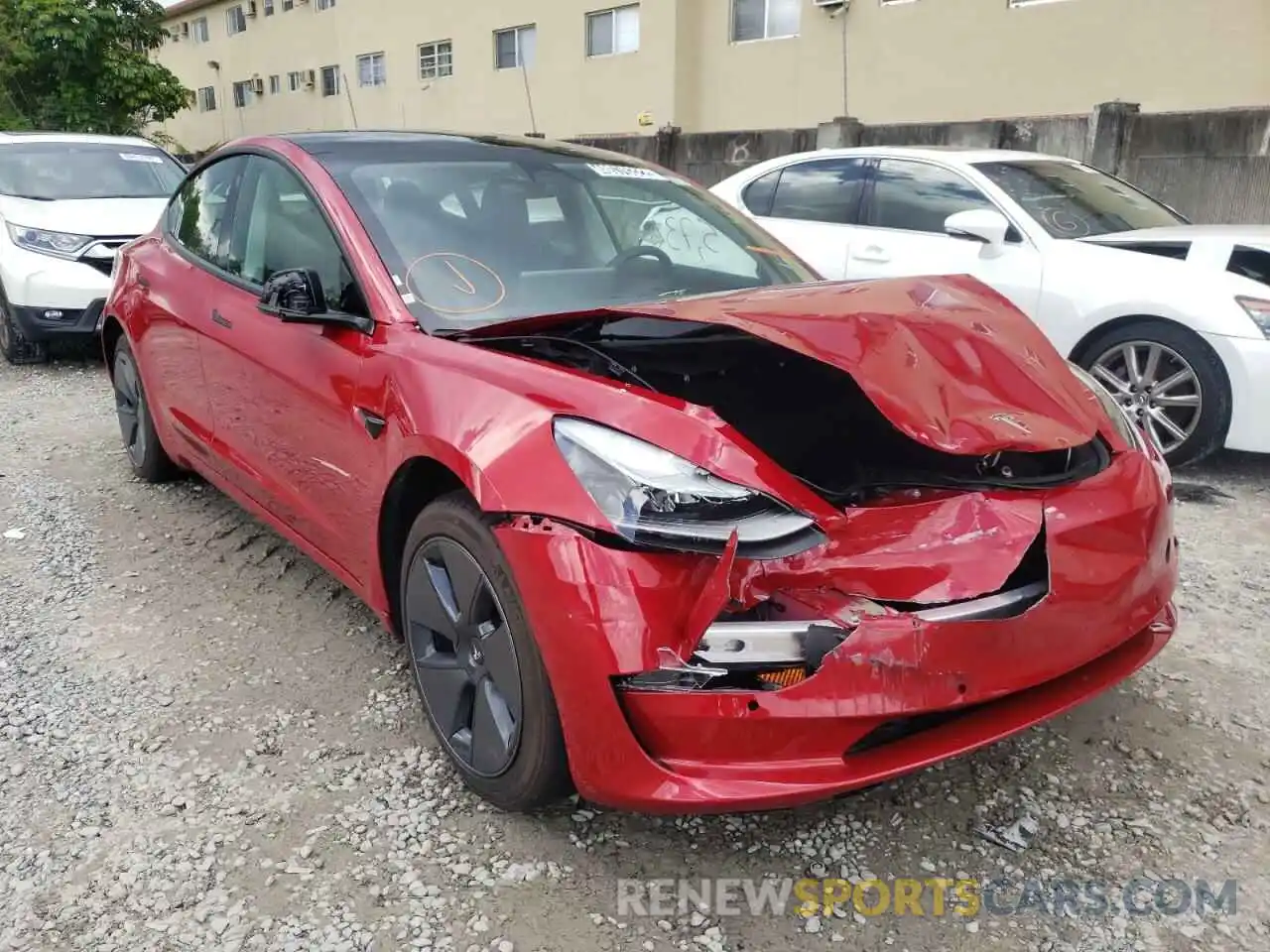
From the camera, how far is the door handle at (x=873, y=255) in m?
5.92

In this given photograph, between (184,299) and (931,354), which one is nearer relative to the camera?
(931,354)

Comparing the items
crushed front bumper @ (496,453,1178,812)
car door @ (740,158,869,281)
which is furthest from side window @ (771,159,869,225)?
crushed front bumper @ (496,453,1178,812)

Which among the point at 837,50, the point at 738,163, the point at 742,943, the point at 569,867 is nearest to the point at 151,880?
the point at 569,867

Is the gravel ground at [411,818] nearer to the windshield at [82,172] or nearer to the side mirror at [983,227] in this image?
the side mirror at [983,227]

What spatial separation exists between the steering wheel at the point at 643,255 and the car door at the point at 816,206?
2.79 m

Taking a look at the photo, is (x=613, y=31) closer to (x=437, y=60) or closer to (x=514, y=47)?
(x=514, y=47)

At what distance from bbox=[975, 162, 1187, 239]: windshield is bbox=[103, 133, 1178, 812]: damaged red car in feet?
9.65

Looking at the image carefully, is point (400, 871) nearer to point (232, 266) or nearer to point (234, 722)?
point (234, 722)

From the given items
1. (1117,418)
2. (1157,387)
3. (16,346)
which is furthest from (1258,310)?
(16,346)

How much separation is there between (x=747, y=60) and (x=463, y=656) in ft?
52.4

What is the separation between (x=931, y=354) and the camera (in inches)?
88.9

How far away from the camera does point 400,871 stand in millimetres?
2188

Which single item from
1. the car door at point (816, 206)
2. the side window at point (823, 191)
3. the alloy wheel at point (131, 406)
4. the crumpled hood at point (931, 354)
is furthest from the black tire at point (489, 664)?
the side window at point (823, 191)

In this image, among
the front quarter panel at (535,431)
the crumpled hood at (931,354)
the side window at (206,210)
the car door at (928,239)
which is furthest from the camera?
the car door at (928,239)
